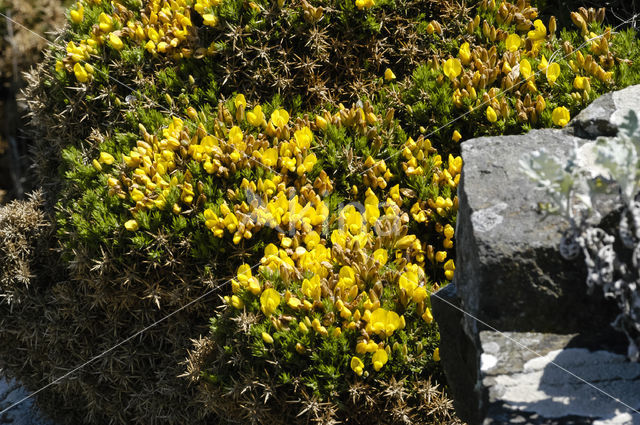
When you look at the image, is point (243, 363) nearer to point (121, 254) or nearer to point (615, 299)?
point (121, 254)

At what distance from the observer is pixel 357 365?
2.43 meters

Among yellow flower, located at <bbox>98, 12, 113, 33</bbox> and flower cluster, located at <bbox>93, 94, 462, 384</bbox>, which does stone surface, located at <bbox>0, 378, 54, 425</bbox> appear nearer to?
flower cluster, located at <bbox>93, 94, 462, 384</bbox>

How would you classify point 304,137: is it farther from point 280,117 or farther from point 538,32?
point 538,32

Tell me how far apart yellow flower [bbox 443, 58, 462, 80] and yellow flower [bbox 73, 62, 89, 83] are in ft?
6.28

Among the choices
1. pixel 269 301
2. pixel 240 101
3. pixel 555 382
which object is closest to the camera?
pixel 555 382

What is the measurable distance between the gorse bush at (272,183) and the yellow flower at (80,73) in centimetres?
2

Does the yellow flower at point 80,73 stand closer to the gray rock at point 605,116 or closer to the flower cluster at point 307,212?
the flower cluster at point 307,212

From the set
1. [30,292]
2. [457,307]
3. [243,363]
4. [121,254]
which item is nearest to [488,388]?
[457,307]

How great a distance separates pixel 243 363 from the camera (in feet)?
8.47

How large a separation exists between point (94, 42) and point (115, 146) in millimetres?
647

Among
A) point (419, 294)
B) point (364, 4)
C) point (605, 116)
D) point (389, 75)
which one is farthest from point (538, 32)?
point (419, 294)

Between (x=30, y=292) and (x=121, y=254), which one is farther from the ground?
(x=121, y=254)

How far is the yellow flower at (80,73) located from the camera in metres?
3.48

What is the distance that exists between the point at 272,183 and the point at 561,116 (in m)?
1.33
